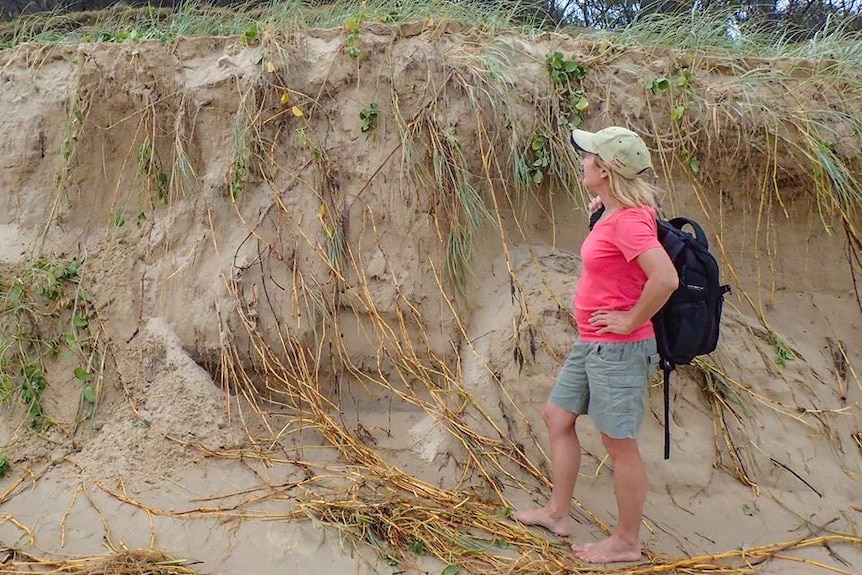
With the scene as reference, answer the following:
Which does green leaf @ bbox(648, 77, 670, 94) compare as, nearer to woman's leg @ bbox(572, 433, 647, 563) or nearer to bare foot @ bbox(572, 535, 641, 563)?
woman's leg @ bbox(572, 433, 647, 563)

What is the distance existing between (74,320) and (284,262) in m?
1.18

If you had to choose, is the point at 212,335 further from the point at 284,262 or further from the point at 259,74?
the point at 259,74

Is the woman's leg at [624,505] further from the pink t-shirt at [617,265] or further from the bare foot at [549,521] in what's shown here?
the pink t-shirt at [617,265]

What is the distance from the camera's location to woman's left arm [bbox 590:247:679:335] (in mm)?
2799

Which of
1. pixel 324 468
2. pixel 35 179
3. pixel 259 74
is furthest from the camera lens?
pixel 35 179

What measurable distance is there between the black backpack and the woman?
7cm

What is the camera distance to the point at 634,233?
9.33 ft

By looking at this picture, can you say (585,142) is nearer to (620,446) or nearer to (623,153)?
(623,153)

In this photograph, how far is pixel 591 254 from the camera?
117 inches

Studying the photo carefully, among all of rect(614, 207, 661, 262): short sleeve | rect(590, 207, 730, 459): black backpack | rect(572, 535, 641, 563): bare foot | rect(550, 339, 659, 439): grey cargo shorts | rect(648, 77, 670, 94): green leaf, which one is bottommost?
rect(572, 535, 641, 563): bare foot

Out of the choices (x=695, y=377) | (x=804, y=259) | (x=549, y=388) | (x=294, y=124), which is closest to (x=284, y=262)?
(x=294, y=124)

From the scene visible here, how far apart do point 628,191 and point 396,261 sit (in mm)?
1675

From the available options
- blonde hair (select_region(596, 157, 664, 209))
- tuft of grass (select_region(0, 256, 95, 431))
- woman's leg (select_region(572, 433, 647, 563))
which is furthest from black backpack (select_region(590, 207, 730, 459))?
tuft of grass (select_region(0, 256, 95, 431))

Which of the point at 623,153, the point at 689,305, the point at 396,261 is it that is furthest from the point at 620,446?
the point at 396,261
